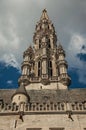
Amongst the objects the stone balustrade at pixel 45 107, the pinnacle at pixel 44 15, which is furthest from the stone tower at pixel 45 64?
the stone balustrade at pixel 45 107

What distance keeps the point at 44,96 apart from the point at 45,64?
17389mm

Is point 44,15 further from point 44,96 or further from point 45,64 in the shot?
point 44,96

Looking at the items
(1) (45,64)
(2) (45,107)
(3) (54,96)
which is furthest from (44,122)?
(1) (45,64)

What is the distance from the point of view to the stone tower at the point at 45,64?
4531cm

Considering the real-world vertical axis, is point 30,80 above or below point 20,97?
above

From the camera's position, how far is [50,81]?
150 ft

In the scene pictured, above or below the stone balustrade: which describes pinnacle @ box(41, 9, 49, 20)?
above

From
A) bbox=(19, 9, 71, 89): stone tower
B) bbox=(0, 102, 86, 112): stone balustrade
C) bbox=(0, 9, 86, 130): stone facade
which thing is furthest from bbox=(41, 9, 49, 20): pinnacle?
bbox=(0, 102, 86, 112): stone balustrade

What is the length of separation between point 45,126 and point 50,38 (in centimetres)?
3838

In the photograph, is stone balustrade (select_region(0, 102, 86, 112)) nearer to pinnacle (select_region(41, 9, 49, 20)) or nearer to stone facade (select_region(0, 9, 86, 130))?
stone facade (select_region(0, 9, 86, 130))

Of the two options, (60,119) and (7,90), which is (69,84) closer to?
(7,90)

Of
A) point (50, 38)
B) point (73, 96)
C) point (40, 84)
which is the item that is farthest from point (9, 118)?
point (50, 38)

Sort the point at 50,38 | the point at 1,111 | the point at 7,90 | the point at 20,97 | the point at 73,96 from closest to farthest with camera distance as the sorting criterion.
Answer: the point at 1,111, the point at 20,97, the point at 73,96, the point at 7,90, the point at 50,38

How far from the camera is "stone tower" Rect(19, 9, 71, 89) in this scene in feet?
149
